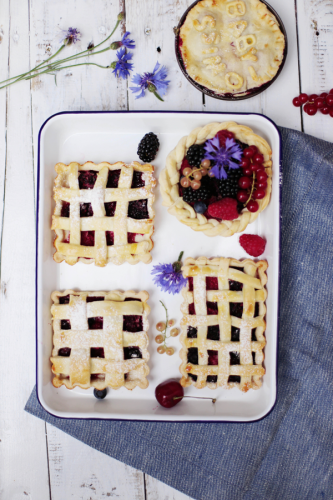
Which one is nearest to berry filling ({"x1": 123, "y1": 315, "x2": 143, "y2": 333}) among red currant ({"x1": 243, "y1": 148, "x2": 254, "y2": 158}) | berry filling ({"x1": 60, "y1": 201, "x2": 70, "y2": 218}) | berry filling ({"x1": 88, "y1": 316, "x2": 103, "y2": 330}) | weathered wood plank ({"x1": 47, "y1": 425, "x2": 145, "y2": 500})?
berry filling ({"x1": 88, "y1": 316, "x2": 103, "y2": 330})

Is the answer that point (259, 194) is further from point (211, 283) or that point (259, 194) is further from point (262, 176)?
point (211, 283)

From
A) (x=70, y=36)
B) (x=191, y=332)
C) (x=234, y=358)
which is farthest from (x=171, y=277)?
(x=70, y=36)

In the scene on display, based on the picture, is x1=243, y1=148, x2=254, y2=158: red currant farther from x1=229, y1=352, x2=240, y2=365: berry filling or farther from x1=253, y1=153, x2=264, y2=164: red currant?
x1=229, y1=352, x2=240, y2=365: berry filling

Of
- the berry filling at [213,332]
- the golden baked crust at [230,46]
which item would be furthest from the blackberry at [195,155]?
the berry filling at [213,332]

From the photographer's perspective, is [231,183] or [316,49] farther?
[316,49]

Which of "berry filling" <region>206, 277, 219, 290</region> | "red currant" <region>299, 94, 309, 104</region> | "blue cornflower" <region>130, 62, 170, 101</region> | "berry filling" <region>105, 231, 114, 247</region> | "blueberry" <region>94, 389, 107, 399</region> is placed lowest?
"blueberry" <region>94, 389, 107, 399</region>

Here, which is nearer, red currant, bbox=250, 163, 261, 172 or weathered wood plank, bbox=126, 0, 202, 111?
red currant, bbox=250, 163, 261, 172

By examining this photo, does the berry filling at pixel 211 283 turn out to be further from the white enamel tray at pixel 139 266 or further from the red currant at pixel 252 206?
the red currant at pixel 252 206
